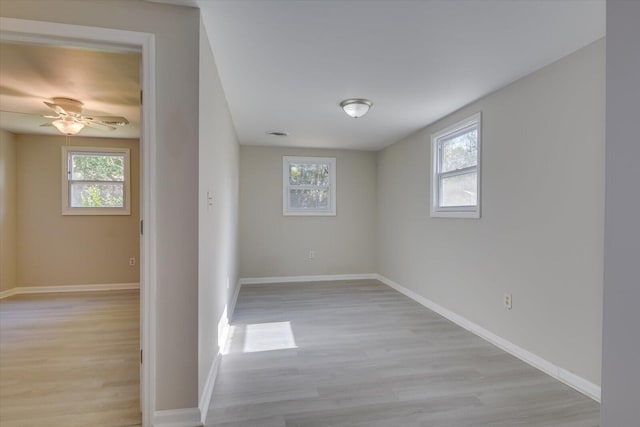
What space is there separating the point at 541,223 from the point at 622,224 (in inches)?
65.7

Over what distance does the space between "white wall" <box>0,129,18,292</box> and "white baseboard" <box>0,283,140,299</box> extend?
90 millimetres

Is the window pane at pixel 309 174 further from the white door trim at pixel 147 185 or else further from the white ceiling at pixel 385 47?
the white door trim at pixel 147 185

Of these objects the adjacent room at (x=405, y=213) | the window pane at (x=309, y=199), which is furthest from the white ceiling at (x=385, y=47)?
the window pane at (x=309, y=199)

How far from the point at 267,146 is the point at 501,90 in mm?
3418

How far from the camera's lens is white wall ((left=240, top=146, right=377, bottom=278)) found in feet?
16.3

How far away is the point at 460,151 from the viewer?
3268 mm

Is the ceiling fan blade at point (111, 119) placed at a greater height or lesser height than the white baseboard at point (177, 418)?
greater

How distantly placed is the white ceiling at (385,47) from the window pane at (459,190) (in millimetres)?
744

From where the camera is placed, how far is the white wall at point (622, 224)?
790 millimetres

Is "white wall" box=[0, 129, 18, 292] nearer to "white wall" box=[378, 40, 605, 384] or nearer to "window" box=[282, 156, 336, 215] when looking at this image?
"window" box=[282, 156, 336, 215]

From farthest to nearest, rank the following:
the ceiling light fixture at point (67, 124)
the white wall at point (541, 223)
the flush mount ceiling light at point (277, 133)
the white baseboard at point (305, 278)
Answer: the white baseboard at point (305, 278)
the flush mount ceiling light at point (277, 133)
the ceiling light fixture at point (67, 124)
the white wall at point (541, 223)

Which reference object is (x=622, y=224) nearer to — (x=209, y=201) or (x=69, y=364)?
(x=209, y=201)

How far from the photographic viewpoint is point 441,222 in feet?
11.5

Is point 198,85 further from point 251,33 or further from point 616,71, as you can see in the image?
point 616,71
